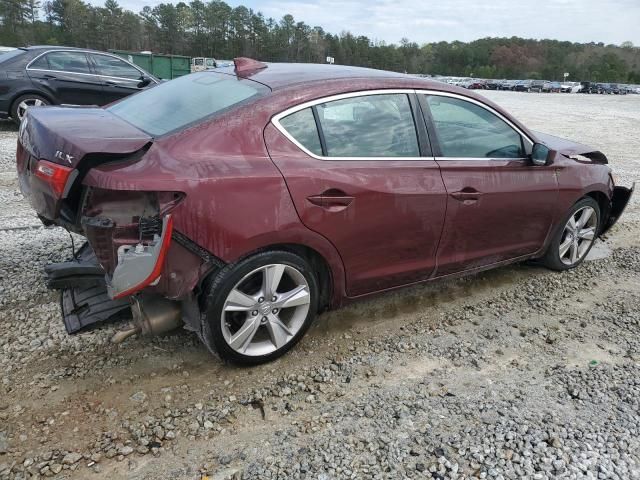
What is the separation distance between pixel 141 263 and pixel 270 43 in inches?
3878

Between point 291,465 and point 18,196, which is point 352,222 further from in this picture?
point 18,196

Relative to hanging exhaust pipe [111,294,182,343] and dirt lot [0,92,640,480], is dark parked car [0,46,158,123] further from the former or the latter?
hanging exhaust pipe [111,294,182,343]

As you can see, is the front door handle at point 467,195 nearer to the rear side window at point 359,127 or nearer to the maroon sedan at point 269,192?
the maroon sedan at point 269,192

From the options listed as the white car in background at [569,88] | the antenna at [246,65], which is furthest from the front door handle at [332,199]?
the white car in background at [569,88]

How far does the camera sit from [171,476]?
85.3 inches

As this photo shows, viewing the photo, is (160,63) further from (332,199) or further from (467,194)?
(332,199)

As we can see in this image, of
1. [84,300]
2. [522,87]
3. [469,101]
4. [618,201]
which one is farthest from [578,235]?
[522,87]

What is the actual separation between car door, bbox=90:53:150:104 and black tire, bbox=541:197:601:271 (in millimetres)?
7916

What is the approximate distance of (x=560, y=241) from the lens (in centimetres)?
431

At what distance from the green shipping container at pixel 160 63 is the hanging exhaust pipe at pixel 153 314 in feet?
63.1

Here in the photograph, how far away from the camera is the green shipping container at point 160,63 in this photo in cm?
→ 2003

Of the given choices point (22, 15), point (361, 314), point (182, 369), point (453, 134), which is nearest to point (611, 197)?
point (453, 134)

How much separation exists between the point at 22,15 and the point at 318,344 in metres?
89.7

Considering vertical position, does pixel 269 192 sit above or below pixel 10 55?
below
